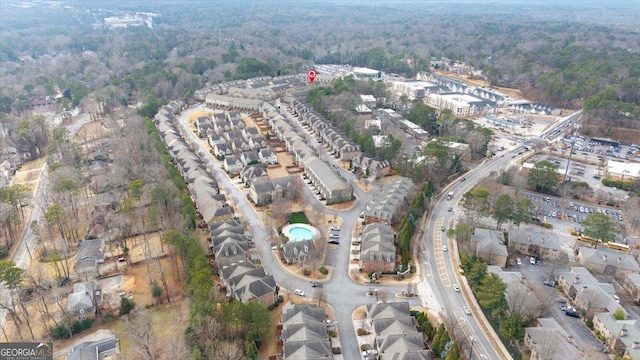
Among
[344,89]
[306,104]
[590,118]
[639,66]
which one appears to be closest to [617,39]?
[639,66]

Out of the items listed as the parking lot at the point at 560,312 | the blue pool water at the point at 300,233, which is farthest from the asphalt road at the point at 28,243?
the parking lot at the point at 560,312

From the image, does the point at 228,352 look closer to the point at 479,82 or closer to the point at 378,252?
the point at 378,252

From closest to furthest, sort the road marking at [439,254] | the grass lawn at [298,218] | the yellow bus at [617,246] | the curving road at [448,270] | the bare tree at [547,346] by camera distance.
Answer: the bare tree at [547,346], the curving road at [448,270], the road marking at [439,254], the yellow bus at [617,246], the grass lawn at [298,218]

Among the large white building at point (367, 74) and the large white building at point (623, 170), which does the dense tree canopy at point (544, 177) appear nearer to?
the large white building at point (623, 170)

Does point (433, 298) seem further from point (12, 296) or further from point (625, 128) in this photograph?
point (625, 128)

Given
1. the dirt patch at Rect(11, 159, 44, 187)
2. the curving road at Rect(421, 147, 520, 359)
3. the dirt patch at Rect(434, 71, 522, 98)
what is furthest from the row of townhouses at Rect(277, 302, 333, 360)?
the dirt patch at Rect(434, 71, 522, 98)

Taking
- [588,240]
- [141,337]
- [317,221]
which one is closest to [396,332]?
[141,337]

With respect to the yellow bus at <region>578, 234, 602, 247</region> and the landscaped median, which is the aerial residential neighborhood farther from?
the yellow bus at <region>578, 234, 602, 247</region>
